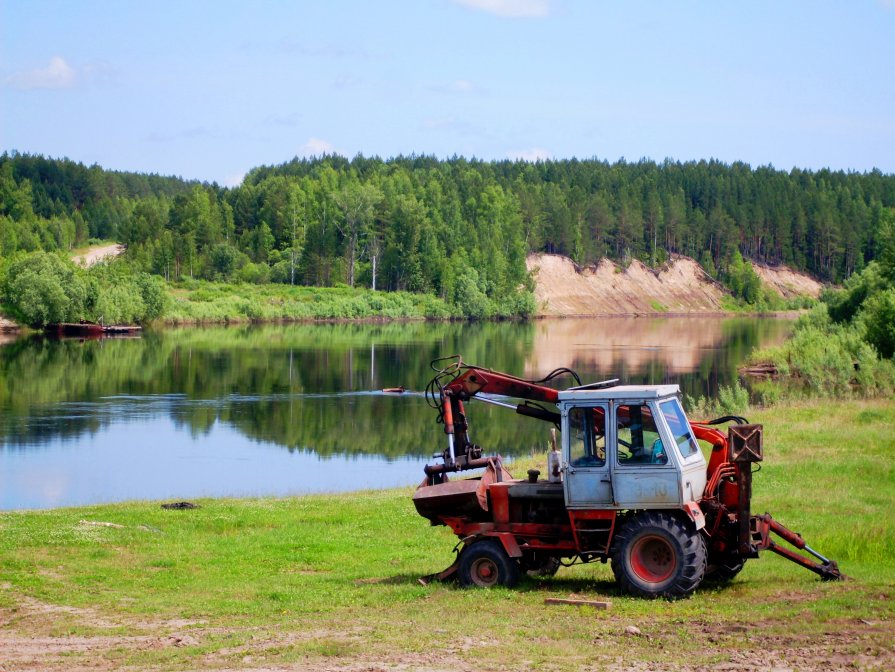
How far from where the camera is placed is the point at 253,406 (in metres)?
51.9

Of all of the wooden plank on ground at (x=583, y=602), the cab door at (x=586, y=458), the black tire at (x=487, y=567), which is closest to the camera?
the wooden plank on ground at (x=583, y=602)

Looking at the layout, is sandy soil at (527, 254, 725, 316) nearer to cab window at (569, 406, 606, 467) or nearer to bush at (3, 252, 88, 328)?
bush at (3, 252, 88, 328)

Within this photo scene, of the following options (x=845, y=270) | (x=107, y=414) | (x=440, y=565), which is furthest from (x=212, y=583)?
(x=845, y=270)

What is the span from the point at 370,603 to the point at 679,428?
4.64 meters

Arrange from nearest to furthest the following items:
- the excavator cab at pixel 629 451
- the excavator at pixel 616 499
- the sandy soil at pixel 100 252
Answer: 1. the excavator at pixel 616 499
2. the excavator cab at pixel 629 451
3. the sandy soil at pixel 100 252

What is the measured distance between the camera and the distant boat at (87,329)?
349 ft

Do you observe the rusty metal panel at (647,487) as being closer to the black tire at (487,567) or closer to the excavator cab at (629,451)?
the excavator cab at (629,451)

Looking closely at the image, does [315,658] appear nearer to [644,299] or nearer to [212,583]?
[212,583]

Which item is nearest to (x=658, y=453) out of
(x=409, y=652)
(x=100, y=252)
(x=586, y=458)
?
(x=586, y=458)

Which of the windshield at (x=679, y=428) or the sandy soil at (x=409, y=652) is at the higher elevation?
the windshield at (x=679, y=428)

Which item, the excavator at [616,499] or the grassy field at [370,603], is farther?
the excavator at [616,499]

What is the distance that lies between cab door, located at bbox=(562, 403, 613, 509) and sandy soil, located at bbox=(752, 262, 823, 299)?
→ 183 metres

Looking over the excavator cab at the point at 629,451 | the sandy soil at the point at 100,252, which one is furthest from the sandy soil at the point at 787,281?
the excavator cab at the point at 629,451

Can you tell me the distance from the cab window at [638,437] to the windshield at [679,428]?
219 mm
